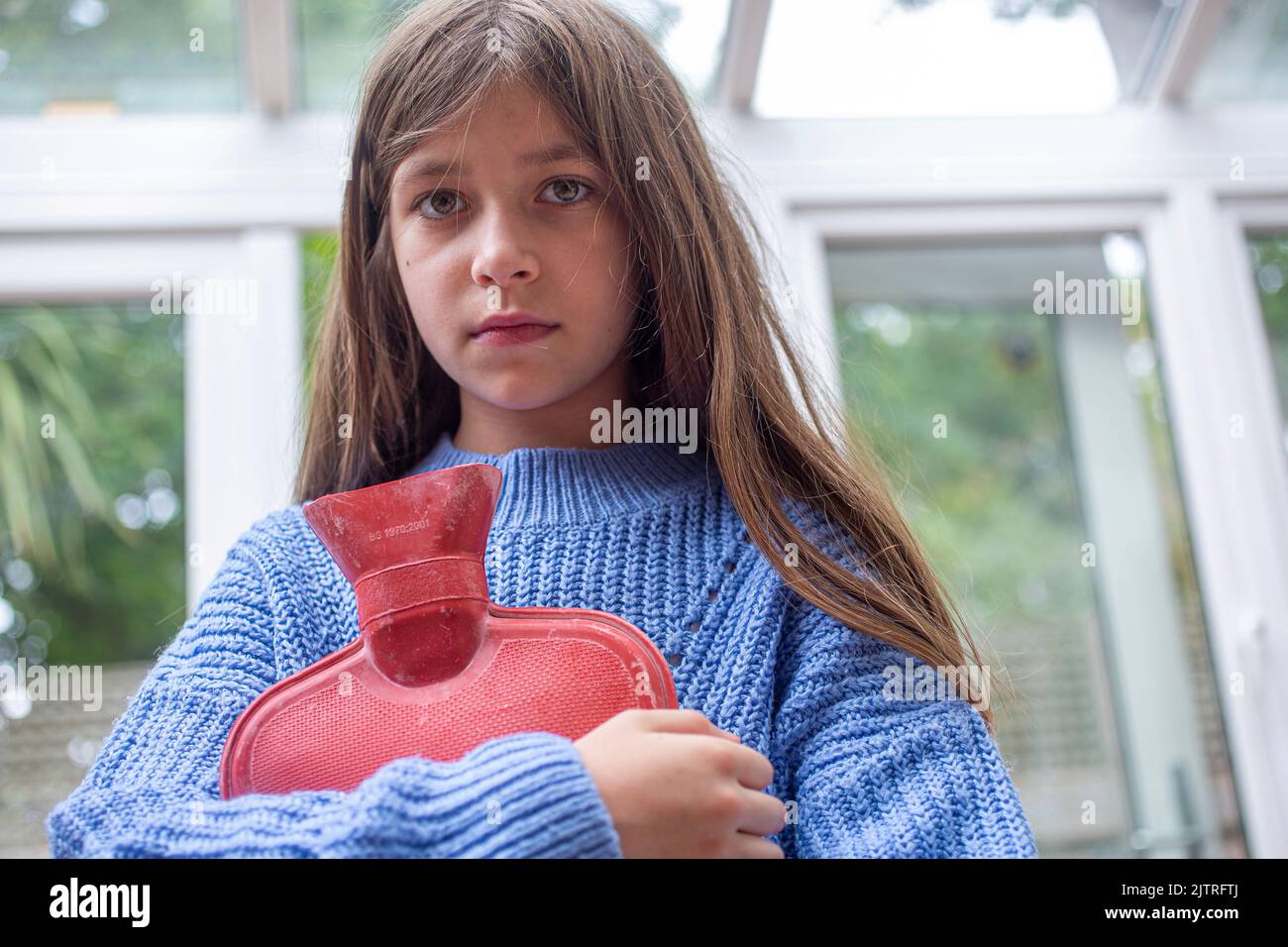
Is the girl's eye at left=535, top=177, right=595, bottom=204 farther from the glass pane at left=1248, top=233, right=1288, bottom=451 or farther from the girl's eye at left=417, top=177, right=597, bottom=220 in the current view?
the glass pane at left=1248, top=233, right=1288, bottom=451

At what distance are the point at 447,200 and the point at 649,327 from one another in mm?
186

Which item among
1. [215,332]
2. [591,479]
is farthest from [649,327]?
[215,332]

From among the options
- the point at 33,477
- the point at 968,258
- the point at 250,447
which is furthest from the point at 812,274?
the point at 33,477

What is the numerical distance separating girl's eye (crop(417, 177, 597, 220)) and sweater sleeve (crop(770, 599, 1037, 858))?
31 centimetres

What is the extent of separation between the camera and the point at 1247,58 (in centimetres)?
192

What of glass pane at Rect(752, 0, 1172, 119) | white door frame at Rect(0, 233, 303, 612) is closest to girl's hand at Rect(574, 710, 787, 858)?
white door frame at Rect(0, 233, 303, 612)

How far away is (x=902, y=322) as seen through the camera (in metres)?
2.24

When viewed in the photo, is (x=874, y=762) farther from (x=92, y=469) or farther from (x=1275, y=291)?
(x=1275, y=291)

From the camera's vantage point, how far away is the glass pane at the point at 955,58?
185 cm

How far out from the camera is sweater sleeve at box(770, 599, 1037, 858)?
0.66 m

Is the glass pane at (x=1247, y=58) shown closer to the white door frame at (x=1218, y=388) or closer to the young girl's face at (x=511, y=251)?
the white door frame at (x=1218, y=388)

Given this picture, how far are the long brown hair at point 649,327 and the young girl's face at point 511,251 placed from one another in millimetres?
24

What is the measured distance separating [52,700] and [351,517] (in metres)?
1.37
